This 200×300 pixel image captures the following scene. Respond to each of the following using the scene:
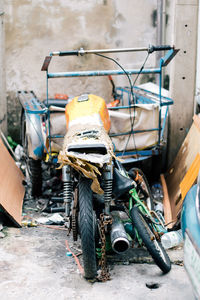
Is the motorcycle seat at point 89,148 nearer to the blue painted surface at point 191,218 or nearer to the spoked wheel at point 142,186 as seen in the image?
the blue painted surface at point 191,218

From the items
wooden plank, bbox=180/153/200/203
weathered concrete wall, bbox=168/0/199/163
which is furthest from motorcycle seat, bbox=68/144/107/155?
weathered concrete wall, bbox=168/0/199/163

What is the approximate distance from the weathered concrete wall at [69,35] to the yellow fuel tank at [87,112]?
3687mm

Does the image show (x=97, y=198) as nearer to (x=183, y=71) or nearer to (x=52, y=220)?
(x=52, y=220)

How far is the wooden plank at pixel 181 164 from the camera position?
5773 millimetres

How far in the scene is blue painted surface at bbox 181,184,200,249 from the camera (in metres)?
2.86

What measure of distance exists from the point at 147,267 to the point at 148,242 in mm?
332

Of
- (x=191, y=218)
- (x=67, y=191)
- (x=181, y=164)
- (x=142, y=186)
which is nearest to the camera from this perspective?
(x=191, y=218)

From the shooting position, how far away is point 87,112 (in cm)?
510

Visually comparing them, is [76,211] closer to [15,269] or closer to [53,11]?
[15,269]

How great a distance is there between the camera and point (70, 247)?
482 cm

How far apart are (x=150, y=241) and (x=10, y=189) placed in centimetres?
225

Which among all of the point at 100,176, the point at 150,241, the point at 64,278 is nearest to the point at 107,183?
the point at 100,176

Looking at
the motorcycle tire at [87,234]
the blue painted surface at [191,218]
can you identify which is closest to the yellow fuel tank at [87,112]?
the motorcycle tire at [87,234]

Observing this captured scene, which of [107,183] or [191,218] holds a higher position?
[191,218]
